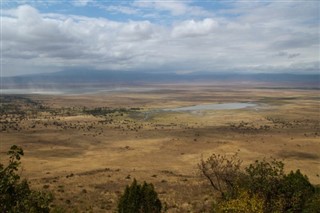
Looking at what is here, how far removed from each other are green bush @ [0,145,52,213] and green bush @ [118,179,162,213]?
14731 mm

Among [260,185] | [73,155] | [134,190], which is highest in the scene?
[260,185]

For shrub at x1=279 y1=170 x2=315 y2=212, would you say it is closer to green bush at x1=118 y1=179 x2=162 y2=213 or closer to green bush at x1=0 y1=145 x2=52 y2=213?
green bush at x1=118 y1=179 x2=162 y2=213

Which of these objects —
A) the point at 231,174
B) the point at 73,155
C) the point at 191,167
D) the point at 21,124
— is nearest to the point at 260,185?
the point at 231,174

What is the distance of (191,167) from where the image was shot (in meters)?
50.4

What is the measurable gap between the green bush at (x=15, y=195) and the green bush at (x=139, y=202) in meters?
14.7

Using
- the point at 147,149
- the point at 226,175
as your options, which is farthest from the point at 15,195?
the point at 147,149

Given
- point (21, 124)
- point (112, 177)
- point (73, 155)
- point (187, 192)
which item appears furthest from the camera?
point (21, 124)

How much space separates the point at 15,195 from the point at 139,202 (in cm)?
1658

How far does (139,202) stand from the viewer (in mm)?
26625

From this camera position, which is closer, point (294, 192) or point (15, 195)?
point (15, 195)

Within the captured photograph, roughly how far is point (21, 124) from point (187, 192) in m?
71.5

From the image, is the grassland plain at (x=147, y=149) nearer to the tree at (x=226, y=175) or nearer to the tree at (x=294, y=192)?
the tree at (x=226, y=175)

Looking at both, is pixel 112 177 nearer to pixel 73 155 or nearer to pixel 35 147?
pixel 73 155

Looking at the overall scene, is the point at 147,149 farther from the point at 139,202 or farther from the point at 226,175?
the point at 226,175
